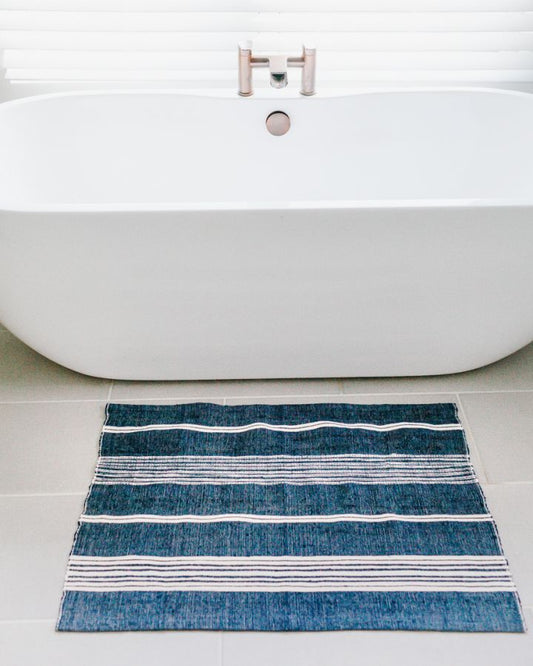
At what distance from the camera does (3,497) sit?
5.93 ft

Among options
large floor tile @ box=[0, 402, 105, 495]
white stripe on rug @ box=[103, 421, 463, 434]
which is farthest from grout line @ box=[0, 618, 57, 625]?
white stripe on rug @ box=[103, 421, 463, 434]

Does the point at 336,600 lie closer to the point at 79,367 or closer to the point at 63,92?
the point at 79,367

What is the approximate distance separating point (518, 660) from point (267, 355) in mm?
994

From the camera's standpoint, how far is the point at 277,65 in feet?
7.48

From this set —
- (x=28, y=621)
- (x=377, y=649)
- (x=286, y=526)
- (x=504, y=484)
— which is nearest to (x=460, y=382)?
(x=504, y=484)

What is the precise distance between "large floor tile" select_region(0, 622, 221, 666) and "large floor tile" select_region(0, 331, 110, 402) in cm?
74

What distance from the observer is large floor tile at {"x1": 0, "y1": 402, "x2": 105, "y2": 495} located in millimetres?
1849

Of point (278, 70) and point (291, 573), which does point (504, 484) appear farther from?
point (278, 70)

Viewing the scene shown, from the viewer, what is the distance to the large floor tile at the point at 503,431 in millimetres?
1889

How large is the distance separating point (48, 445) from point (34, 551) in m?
0.35

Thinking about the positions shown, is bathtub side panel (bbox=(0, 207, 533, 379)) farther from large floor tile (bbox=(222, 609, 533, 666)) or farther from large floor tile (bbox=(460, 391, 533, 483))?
large floor tile (bbox=(222, 609, 533, 666))

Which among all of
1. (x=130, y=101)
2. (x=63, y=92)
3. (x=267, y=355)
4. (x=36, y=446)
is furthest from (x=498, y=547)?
(x=63, y=92)

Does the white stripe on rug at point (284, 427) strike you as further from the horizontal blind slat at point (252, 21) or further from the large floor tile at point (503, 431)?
the horizontal blind slat at point (252, 21)

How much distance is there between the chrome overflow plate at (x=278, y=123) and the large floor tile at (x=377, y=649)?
1634 millimetres
